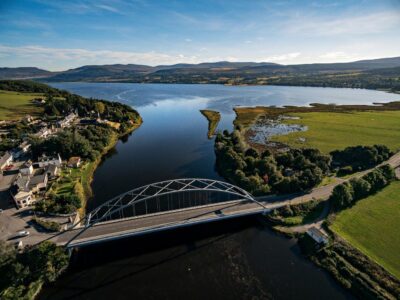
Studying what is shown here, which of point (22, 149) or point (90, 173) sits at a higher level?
point (22, 149)

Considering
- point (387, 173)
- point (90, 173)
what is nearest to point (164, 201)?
point (90, 173)

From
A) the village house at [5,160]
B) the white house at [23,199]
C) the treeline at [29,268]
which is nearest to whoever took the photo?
the treeline at [29,268]

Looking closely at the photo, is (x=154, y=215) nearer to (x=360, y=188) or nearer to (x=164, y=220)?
(x=164, y=220)

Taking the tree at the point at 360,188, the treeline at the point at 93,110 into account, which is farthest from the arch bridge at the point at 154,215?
the treeline at the point at 93,110

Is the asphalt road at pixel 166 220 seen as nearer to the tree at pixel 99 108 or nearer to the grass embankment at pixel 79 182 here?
the grass embankment at pixel 79 182

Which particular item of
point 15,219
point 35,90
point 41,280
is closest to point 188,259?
point 41,280

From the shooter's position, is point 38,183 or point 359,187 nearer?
point 359,187
